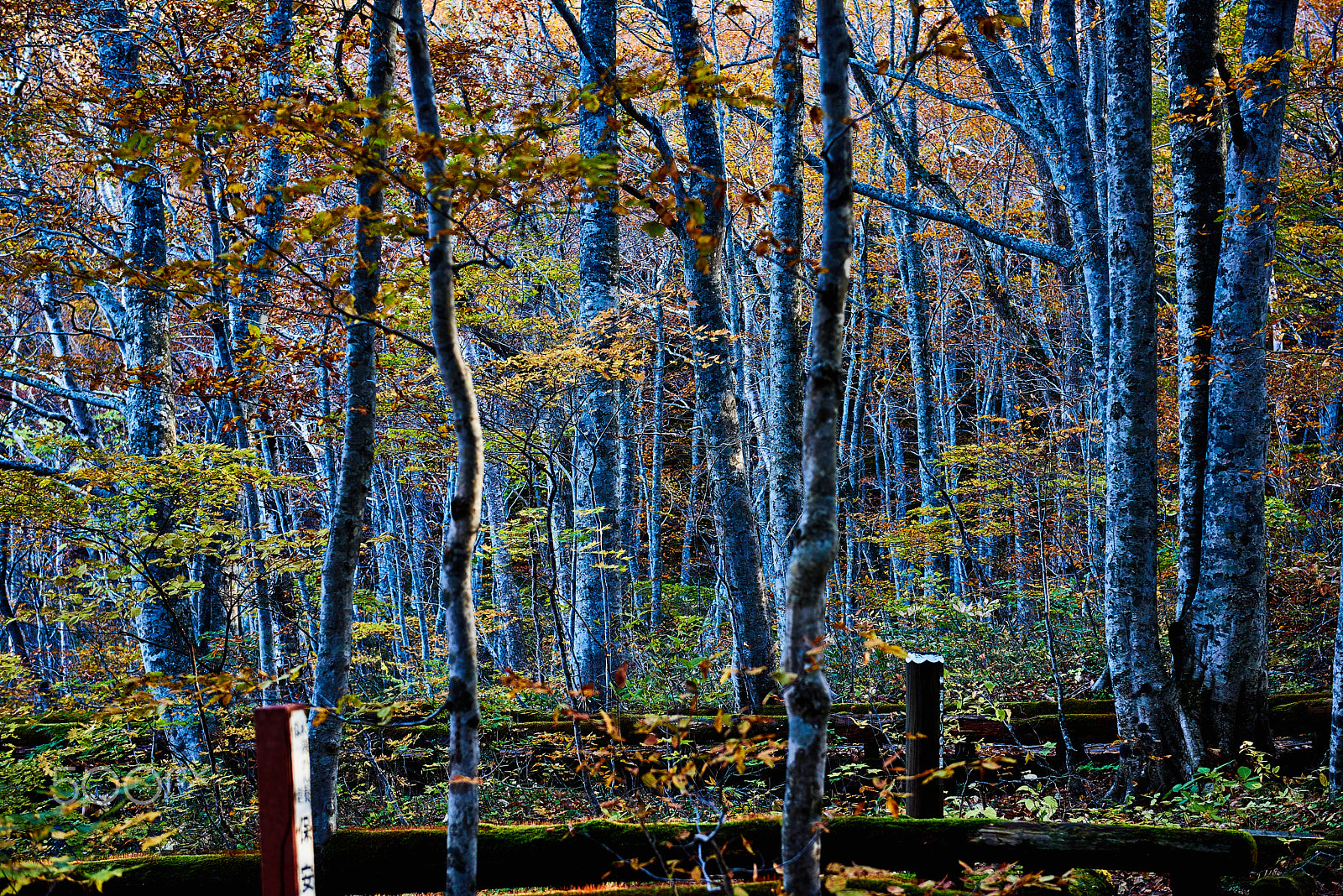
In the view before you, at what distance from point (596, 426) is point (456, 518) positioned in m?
6.37

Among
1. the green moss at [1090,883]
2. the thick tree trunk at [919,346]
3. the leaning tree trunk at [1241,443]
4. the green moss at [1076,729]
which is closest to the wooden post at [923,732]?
the green moss at [1090,883]

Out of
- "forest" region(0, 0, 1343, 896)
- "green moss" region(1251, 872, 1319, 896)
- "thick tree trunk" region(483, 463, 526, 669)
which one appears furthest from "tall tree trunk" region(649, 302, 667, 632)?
"green moss" region(1251, 872, 1319, 896)

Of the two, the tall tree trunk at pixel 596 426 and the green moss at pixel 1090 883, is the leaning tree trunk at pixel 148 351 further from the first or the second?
the green moss at pixel 1090 883

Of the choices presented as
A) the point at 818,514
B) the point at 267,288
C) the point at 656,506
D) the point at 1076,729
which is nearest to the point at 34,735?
the point at 267,288

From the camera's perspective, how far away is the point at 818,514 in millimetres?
2861

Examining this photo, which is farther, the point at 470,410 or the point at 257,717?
the point at 470,410

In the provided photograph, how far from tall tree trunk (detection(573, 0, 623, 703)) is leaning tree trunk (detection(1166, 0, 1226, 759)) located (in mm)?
5062

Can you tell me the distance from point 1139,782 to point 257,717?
5.78 m

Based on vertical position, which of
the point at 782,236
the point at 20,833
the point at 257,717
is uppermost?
the point at 782,236

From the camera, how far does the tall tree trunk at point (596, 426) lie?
8.77 m

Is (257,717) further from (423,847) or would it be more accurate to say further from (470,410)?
(423,847)

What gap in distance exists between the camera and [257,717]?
2.80m

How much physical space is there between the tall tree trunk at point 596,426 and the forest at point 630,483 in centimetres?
6

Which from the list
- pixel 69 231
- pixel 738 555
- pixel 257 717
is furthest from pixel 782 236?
pixel 69 231
